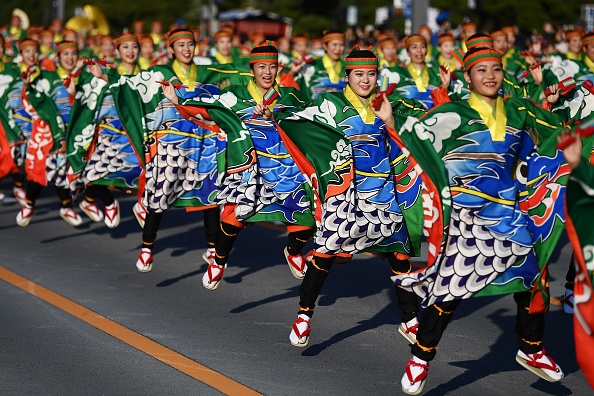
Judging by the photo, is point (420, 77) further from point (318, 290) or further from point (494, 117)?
point (494, 117)

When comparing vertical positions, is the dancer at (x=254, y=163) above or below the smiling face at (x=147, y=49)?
below

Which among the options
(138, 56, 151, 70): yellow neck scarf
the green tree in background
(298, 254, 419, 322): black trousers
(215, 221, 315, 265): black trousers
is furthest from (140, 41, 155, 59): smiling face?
the green tree in background

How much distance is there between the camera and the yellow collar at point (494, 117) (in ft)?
17.5

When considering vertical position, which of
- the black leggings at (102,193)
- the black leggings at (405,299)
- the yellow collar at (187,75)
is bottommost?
the black leggings at (102,193)

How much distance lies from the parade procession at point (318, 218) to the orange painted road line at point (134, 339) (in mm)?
21

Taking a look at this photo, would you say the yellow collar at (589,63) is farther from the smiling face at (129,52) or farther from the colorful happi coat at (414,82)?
the smiling face at (129,52)

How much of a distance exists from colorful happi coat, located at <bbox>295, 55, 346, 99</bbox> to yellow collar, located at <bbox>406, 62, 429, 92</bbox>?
855 millimetres

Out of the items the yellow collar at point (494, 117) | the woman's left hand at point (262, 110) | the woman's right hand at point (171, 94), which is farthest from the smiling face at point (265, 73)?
the yellow collar at point (494, 117)

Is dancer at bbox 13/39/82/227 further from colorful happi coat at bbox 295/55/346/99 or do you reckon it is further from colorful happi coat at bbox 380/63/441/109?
colorful happi coat at bbox 380/63/441/109

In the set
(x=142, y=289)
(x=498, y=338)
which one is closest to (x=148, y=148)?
(x=142, y=289)

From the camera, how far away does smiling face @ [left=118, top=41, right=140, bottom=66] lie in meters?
9.57

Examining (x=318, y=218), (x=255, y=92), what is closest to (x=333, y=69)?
(x=255, y=92)

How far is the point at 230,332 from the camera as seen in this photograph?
678cm

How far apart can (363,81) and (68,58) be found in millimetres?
4960
